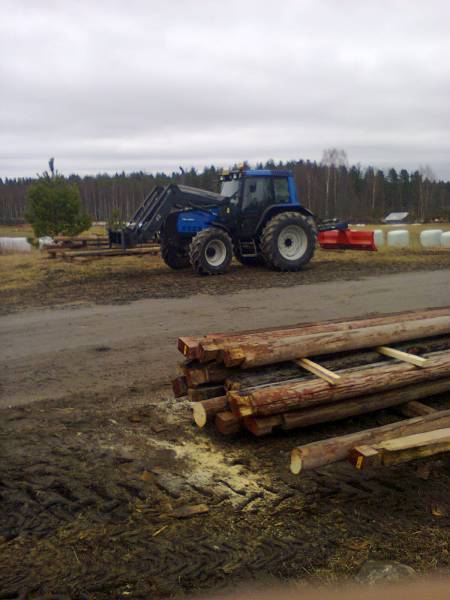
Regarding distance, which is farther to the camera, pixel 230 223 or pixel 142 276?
pixel 230 223

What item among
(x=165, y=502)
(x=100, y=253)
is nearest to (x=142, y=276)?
(x=100, y=253)

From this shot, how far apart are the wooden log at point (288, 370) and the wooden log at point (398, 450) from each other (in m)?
1.13

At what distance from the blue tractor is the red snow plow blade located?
18.5ft

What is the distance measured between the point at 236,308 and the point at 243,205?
580 centimetres

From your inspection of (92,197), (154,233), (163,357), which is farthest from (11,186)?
(163,357)

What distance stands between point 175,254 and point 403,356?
38.8 feet

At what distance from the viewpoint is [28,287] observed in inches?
559

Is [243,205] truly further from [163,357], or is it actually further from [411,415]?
[411,415]

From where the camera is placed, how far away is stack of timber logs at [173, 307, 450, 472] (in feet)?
15.4

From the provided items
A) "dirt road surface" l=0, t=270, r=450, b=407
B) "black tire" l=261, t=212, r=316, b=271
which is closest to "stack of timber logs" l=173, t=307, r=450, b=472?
"dirt road surface" l=0, t=270, r=450, b=407

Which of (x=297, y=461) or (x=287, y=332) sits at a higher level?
(x=287, y=332)

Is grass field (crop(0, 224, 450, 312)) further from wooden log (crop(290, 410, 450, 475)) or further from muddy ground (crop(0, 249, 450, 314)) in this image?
wooden log (crop(290, 410, 450, 475))

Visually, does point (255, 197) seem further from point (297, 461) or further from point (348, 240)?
point (297, 461)

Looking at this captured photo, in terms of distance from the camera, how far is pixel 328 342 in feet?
17.1
